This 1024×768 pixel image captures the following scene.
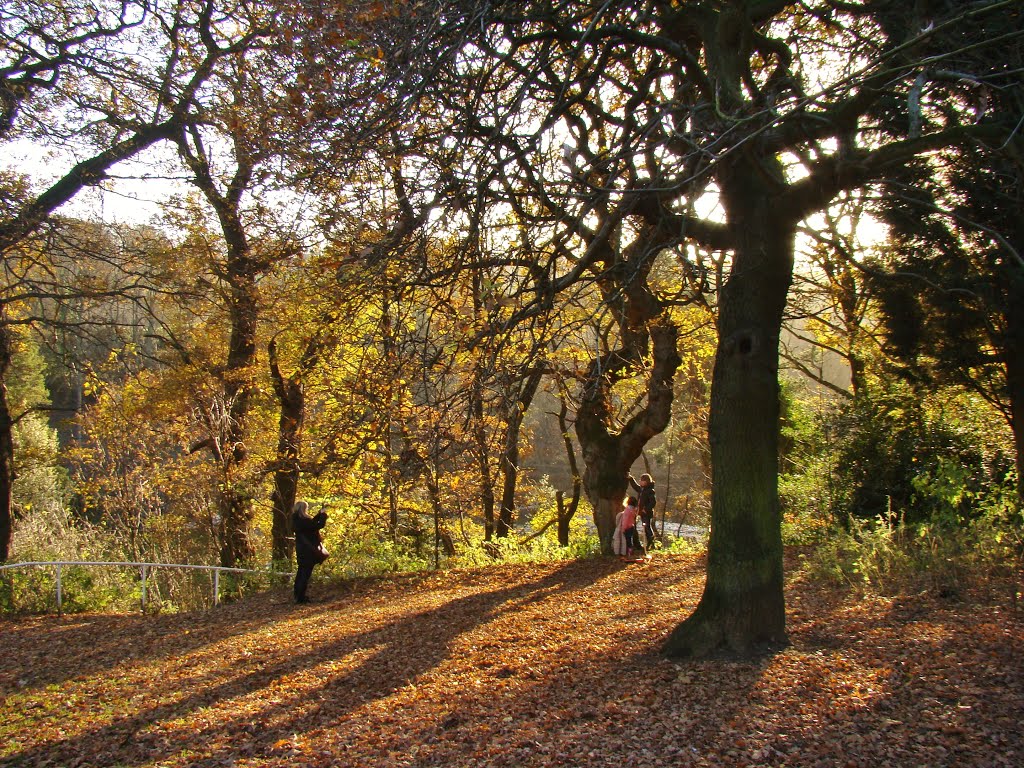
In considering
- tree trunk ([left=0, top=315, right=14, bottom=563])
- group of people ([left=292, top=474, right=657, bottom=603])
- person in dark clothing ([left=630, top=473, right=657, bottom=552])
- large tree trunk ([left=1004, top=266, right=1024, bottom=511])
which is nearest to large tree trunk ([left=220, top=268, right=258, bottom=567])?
group of people ([left=292, top=474, right=657, bottom=603])

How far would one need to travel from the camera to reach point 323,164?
18.1 ft

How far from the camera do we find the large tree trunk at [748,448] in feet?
18.4

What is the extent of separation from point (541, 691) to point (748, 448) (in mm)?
2442

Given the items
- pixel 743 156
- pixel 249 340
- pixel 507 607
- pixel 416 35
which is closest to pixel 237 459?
pixel 249 340

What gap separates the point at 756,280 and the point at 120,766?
18.8 feet

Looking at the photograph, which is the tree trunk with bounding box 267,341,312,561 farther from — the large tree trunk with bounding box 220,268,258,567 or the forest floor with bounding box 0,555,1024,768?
the forest floor with bounding box 0,555,1024,768

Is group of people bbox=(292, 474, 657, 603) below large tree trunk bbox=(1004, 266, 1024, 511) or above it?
below

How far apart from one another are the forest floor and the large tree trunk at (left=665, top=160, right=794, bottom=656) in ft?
0.98

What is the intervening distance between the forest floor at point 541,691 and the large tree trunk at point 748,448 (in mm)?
300

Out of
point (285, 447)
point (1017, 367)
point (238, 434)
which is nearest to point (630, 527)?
point (1017, 367)

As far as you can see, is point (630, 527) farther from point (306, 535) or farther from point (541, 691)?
point (541, 691)

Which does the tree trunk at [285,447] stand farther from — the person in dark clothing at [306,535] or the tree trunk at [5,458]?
the tree trunk at [5,458]

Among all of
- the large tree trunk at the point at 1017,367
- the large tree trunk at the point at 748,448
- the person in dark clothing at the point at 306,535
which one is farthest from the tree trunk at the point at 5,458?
the large tree trunk at the point at 1017,367

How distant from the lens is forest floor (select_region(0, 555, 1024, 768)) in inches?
166
